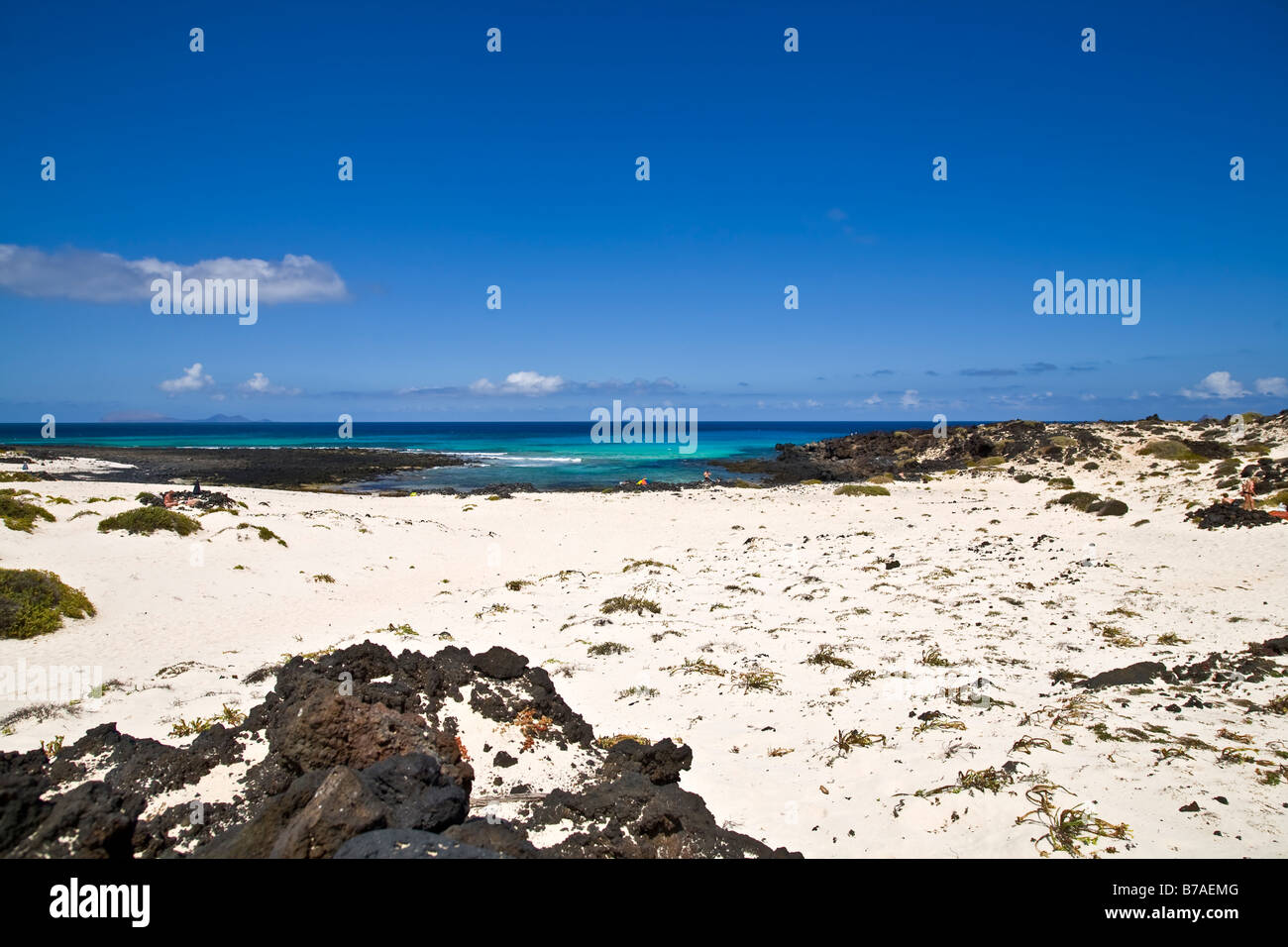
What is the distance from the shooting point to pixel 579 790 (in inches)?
221

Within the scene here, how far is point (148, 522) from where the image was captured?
16.0m

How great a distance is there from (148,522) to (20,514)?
2859 mm

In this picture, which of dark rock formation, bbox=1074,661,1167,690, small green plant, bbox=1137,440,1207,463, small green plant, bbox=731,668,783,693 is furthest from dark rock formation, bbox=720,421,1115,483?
small green plant, bbox=731,668,783,693

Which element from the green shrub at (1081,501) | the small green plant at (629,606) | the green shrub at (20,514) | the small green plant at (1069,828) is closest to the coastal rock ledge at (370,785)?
the small green plant at (1069,828)

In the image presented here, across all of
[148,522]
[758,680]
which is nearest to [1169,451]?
[758,680]

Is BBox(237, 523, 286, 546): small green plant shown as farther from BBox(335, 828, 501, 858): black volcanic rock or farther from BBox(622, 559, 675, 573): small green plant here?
BBox(335, 828, 501, 858): black volcanic rock

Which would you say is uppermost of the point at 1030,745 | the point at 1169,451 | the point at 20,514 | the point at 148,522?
the point at 1169,451

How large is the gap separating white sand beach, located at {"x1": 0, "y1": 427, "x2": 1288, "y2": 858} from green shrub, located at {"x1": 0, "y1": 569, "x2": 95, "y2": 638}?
29 centimetres

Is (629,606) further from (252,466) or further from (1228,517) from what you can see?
(252,466)

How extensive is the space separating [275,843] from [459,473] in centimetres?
5142

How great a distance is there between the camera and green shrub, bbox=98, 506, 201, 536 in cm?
1575
